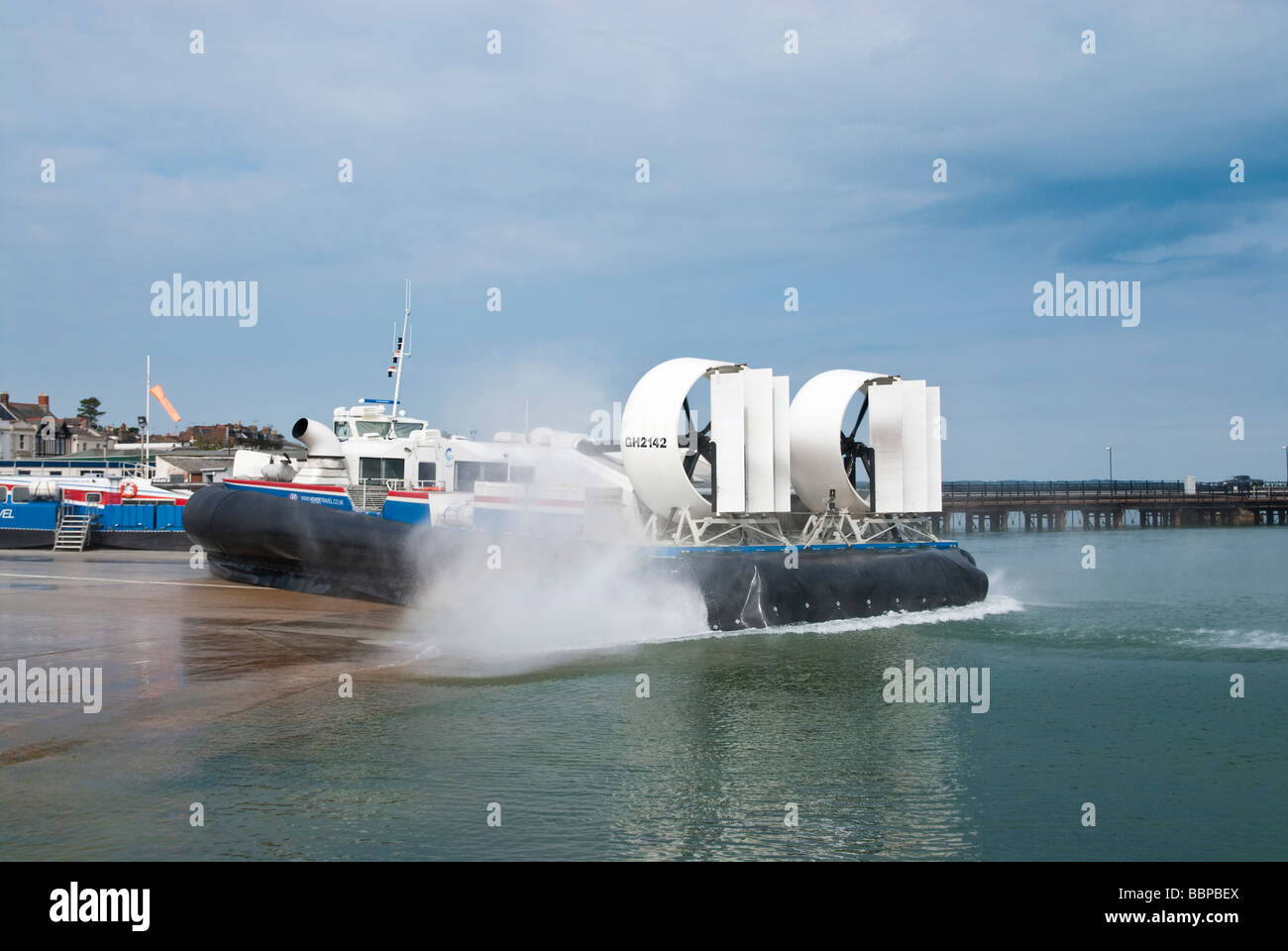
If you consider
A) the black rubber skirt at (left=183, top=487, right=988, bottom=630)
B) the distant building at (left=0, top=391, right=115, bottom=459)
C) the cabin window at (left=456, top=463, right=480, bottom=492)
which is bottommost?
the black rubber skirt at (left=183, top=487, right=988, bottom=630)

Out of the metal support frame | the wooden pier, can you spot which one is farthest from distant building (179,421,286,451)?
the wooden pier

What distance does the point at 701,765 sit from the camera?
25.3 feet

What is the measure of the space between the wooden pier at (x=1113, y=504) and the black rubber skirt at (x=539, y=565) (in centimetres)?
4256

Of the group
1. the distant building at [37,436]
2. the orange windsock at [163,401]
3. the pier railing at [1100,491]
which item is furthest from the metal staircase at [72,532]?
the pier railing at [1100,491]

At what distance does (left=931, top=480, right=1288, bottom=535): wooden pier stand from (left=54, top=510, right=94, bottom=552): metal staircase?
42.0m

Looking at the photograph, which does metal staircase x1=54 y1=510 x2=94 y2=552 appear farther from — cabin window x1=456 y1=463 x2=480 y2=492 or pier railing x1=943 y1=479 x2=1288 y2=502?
pier railing x1=943 y1=479 x2=1288 y2=502

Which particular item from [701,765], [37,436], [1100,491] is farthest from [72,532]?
[1100,491]

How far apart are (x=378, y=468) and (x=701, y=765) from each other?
11.3 meters

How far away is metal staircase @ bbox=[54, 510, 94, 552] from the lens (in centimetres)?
2766

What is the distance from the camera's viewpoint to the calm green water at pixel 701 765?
19.9 feet

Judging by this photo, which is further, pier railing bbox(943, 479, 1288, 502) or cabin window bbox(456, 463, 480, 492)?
pier railing bbox(943, 479, 1288, 502)
